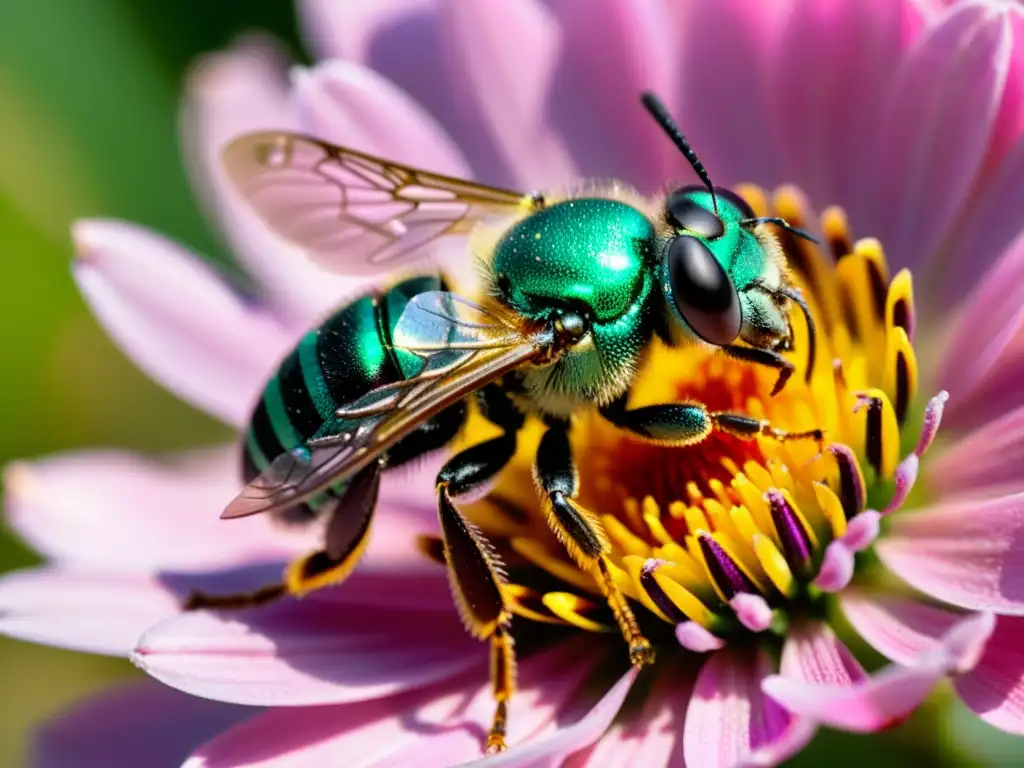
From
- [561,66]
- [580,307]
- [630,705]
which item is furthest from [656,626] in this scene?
[561,66]

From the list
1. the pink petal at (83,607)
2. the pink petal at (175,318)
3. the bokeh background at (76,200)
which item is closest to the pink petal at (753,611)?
the pink petal at (83,607)

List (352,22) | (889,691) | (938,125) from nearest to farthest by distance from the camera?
1. (889,691)
2. (938,125)
3. (352,22)

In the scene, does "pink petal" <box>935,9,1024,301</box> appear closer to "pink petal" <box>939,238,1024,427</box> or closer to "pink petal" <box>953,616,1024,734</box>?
"pink petal" <box>939,238,1024,427</box>

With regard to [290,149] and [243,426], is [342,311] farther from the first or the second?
[243,426]

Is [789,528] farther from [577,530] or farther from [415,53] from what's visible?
[415,53]

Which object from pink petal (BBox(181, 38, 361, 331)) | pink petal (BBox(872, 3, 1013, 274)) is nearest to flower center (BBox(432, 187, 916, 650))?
pink petal (BBox(872, 3, 1013, 274))

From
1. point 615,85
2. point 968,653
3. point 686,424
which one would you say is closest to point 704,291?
point 686,424
